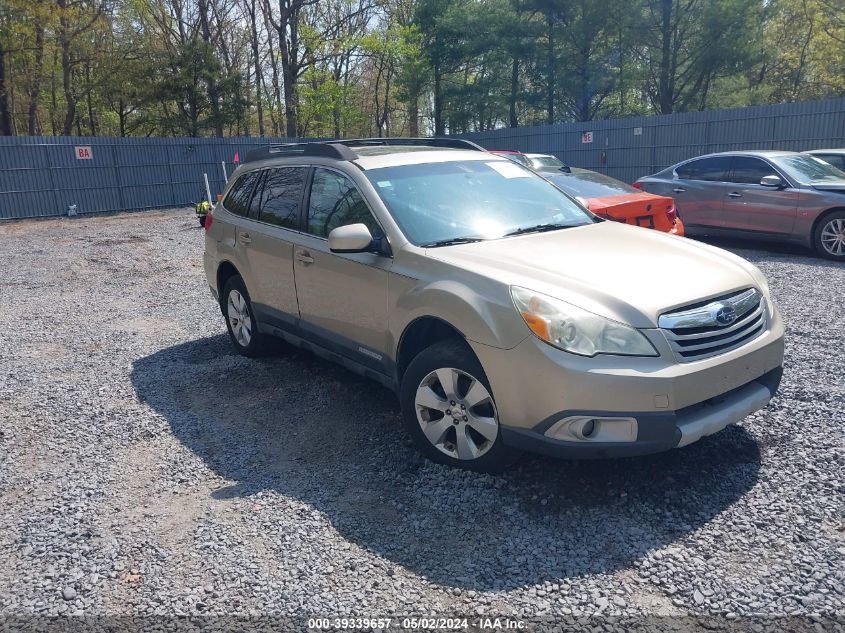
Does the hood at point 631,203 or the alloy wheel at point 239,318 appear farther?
the hood at point 631,203

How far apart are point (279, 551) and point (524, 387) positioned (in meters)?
1.38

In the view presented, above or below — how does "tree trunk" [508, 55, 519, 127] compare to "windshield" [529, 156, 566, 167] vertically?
above

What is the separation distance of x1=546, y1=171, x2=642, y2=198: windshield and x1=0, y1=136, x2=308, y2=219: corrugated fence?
16240mm

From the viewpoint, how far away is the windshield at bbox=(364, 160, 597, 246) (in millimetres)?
4203

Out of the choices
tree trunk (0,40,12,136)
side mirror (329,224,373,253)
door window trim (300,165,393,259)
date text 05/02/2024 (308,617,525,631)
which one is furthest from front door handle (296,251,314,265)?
tree trunk (0,40,12,136)

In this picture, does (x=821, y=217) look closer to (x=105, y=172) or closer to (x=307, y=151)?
(x=307, y=151)

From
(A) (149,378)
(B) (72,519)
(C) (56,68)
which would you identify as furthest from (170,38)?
(B) (72,519)

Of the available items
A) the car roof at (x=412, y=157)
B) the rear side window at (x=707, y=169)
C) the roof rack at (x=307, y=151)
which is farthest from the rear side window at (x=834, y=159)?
the roof rack at (x=307, y=151)

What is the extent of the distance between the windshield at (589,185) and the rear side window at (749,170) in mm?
2122

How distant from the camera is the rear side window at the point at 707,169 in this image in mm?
10672

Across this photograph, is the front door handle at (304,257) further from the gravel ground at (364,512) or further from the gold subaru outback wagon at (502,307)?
the gravel ground at (364,512)

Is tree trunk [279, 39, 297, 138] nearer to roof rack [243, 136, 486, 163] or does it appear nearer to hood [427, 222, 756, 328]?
roof rack [243, 136, 486, 163]

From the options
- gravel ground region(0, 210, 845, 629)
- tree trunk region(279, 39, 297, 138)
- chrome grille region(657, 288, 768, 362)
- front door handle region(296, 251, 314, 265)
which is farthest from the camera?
tree trunk region(279, 39, 297, 138)

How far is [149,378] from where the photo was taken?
5.75 metres
